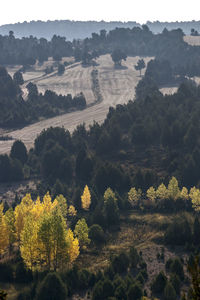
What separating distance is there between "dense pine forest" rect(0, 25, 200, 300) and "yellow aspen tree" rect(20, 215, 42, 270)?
0.61 ft

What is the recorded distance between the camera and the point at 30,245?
254 ft

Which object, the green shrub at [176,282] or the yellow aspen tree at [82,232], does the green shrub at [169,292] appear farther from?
the yellow aspen tree at [82,232]

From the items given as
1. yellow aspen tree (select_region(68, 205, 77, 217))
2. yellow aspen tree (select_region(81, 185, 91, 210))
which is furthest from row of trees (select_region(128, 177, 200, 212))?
yellow aspen tree (select_region(68, 205, 77, 217))

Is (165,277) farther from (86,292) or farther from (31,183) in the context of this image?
(31,183)

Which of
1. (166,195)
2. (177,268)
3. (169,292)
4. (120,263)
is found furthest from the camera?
(166,195)

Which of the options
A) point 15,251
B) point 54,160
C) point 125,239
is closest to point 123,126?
point 54,160

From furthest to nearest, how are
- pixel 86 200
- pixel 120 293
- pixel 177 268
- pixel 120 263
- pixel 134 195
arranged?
pixel 134 195 → pixel 86 200 → pixel 120 263 → pixel 177 268 → pixel 120 293

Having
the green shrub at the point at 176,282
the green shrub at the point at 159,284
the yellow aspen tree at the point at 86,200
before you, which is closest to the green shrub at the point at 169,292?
the green shrub at the point at 176,282

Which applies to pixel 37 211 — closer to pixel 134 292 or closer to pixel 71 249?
pixel 71 249

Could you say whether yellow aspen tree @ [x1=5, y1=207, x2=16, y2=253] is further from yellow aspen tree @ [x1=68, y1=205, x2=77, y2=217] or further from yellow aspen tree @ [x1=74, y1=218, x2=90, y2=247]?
yellow aspen tree @ [x1=68, y1=205, x2=77, y2=217]

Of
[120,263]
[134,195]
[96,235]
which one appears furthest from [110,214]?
[120,263]

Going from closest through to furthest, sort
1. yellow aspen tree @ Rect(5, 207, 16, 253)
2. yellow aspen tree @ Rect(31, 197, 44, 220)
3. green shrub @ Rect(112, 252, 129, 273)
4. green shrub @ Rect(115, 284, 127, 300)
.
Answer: green shrub @ Rect(115, 284, 127, 300) → green shrub @ Rect(112, 252, 129, 273) → yellow aspen tree @ Rect(5, 207, 16, 253) → yellow aspen tree @ Rect(31, 197, 44, 220)

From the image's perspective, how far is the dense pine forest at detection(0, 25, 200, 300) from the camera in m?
73.3

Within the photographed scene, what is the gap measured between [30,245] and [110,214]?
1374 inches
